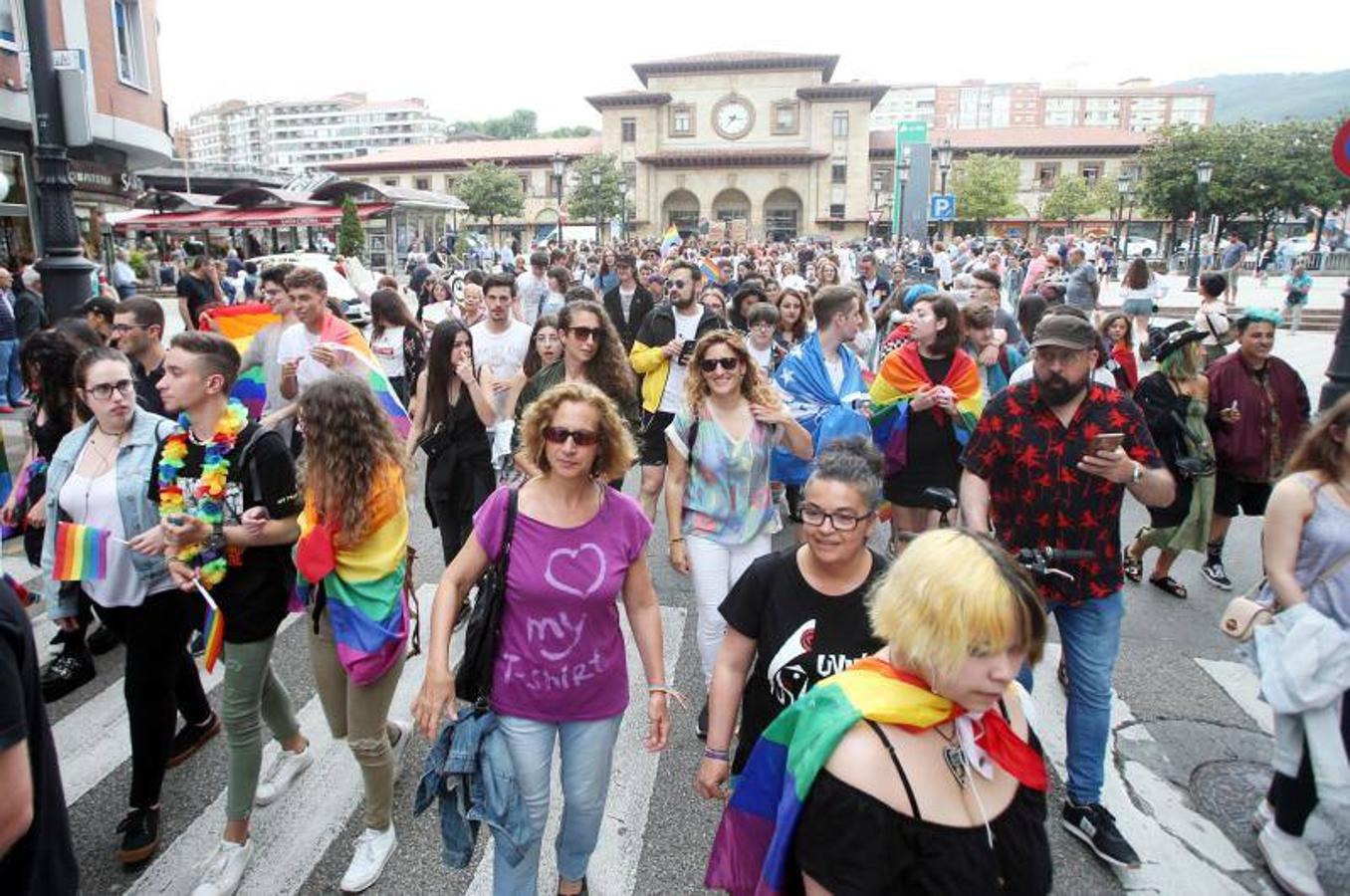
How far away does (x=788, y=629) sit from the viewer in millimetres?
2572

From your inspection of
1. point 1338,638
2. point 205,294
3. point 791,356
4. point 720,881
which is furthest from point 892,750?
point 205,294

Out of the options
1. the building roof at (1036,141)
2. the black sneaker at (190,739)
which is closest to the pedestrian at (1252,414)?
the black sneaker at (190,739)

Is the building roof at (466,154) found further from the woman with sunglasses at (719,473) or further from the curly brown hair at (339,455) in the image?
the curly brown hair at (339,455)

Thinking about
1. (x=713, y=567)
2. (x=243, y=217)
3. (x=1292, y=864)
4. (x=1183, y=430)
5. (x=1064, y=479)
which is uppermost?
(x=243, y=217)

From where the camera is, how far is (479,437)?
5176 mm

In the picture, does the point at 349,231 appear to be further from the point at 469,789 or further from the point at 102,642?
the point at 469,789

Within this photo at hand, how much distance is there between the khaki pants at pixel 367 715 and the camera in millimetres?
3195

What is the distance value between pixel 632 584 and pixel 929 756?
55.4 inches

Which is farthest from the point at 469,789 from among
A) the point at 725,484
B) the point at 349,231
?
the point at 349,231

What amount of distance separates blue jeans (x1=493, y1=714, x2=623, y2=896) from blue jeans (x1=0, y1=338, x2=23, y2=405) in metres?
11.9

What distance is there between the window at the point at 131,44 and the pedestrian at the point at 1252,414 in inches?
933

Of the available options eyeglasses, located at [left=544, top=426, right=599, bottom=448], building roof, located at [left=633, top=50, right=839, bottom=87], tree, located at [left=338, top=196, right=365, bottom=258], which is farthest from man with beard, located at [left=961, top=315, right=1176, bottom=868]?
building roof, located at [left=633, top=50, right=839, bottom=87]

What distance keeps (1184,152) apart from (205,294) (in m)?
45.1

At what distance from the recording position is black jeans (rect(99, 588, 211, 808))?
3271 millimetres
